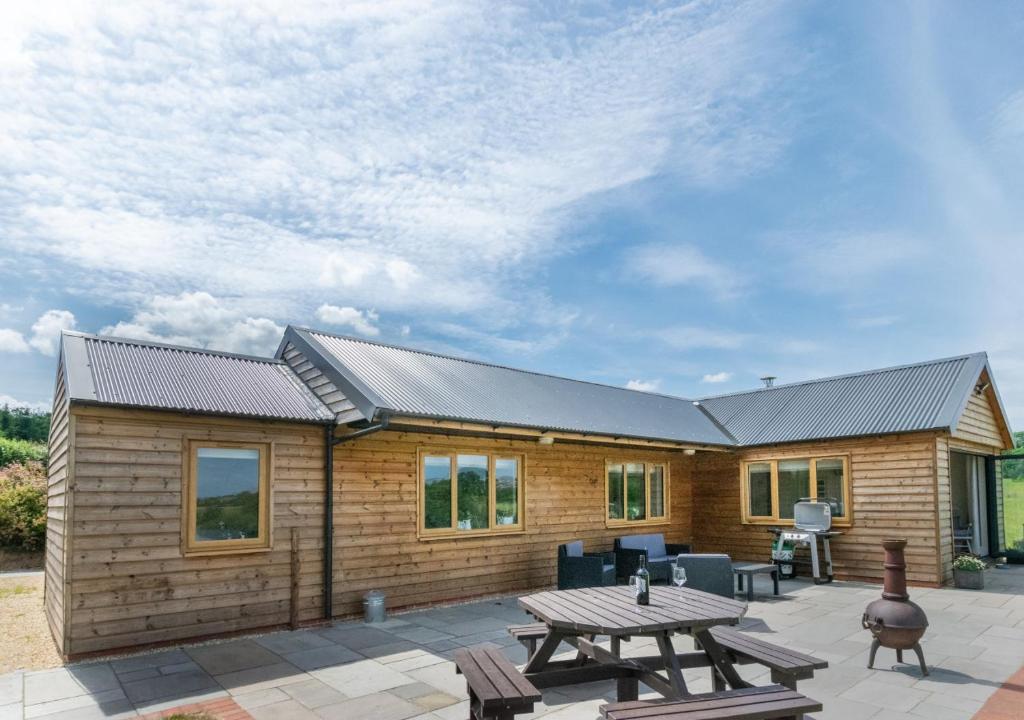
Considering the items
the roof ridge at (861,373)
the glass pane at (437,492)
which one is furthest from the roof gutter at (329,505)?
the roof ridge at (861,373)

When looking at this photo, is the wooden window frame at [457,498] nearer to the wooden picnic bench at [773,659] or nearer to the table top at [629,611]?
the table top at [629,611]

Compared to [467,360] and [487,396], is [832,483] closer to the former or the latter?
[487,396]

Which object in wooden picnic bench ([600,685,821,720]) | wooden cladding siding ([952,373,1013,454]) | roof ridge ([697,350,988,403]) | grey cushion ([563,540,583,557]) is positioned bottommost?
grey cushion ([563,540,583,557])

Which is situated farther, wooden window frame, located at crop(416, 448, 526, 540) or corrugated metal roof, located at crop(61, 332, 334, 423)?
wooden window frame, located at crop(416, 448, 526, 540)

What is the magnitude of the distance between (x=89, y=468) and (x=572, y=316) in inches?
501

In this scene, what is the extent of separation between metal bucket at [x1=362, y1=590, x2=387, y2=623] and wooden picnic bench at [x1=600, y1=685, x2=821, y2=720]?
15.9 feet

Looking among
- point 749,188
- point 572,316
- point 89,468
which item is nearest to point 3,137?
point 89,468

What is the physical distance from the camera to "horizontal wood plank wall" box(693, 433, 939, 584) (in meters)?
10.5

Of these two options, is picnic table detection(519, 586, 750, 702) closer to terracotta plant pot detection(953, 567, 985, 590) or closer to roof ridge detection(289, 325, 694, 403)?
roof ridge detection(289, 325, 694, 403)

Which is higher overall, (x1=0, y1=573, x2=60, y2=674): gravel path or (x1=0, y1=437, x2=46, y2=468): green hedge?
(x1=0, y1=437, x2=46, y2=468): green hedge

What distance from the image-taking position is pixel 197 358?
8.52 metres

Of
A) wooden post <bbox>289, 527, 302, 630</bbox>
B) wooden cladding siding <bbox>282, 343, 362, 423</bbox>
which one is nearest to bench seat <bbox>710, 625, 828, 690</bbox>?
wooden cladding siding <bbox>282, 343, 362, 423</bbox>

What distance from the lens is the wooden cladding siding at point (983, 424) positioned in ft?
39.4

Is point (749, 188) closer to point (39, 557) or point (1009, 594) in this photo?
point (1009, 594)
